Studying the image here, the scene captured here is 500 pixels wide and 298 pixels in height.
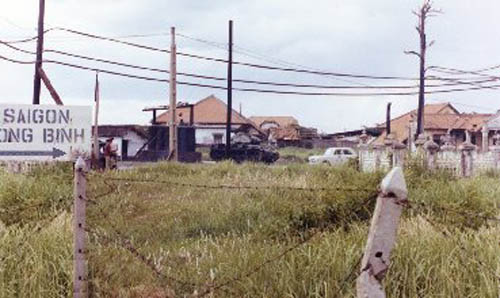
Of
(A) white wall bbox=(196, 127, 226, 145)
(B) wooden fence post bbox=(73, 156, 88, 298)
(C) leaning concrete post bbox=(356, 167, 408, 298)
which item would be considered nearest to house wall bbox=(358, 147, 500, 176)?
(B) wooden fence post bbox=(73, 156, 88, 298)

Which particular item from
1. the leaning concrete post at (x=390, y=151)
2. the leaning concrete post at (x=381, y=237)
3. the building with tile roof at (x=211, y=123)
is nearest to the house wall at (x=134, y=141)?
the building with tile roof at (x=211, y=123)

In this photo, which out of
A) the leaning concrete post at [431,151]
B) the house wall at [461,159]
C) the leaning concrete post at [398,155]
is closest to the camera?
the leaning concrete post at [398,155]

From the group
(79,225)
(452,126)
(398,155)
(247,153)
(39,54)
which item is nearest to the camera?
(79,225)

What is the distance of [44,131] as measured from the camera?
8648 mm

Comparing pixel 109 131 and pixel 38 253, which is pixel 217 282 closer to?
pixel 38 253

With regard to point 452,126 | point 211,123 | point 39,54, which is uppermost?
point 39,54

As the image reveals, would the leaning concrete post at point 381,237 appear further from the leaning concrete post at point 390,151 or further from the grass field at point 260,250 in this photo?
the leaning concrete post at point 390,151

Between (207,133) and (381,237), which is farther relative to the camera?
(207,133)

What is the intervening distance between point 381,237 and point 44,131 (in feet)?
21.4

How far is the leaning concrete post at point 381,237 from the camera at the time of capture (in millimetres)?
3203

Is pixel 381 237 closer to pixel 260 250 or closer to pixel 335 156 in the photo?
pixel 260 250

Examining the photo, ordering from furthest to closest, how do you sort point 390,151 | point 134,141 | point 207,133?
point 207,133 < point 134,141 < point 390,151

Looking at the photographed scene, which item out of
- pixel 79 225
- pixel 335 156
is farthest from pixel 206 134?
pixel 79 225

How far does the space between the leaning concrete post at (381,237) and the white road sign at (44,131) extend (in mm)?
5809
